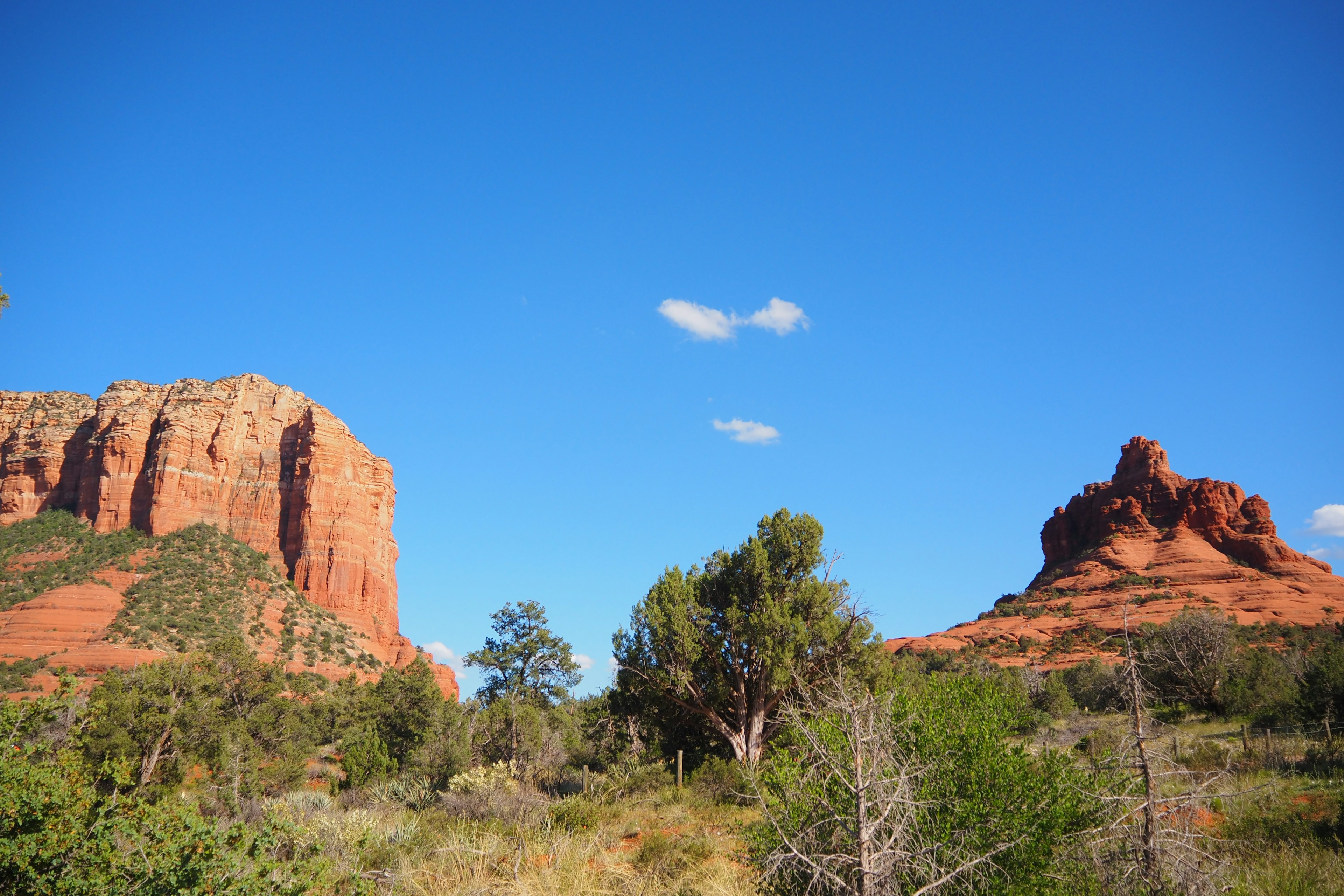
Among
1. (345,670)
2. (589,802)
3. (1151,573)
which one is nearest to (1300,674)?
(589,802)

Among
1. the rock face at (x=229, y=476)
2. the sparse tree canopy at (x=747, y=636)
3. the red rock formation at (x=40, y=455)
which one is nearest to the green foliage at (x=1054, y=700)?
the sparse tree canopy at (x=747, y=636)

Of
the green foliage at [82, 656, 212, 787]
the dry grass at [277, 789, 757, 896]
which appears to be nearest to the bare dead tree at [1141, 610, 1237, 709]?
the dry grass at [277, 789, 757, 896]

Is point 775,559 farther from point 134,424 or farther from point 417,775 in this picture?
point 134,424

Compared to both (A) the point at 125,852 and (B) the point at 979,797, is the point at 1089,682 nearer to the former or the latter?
(B) the point at 979,797

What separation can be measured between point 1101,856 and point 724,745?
55.3 feet

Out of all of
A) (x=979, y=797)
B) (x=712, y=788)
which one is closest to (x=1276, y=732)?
(x=712, y=788)

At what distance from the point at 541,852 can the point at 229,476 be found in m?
83.8

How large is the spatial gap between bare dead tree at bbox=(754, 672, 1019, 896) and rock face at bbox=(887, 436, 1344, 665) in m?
55.0

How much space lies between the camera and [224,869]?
20.6ft

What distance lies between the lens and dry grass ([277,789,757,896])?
30.8 feet

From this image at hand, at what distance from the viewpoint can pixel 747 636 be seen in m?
21.4

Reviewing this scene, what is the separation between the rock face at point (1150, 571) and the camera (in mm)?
60562

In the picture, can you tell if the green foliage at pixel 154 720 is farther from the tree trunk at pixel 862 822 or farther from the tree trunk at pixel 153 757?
the tree trunk at pixel 862 822

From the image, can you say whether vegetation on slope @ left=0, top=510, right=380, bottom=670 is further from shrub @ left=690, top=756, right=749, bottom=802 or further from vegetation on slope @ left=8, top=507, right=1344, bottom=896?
shrub @ left=690, top=756, right=749, bottom=802
